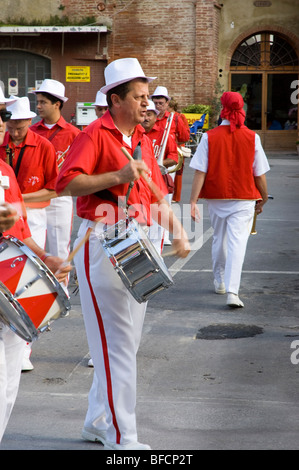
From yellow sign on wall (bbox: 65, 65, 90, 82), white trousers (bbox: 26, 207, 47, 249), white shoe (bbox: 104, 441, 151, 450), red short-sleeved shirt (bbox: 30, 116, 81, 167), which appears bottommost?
white shoe (bbox: 104, 441, 151, 450)

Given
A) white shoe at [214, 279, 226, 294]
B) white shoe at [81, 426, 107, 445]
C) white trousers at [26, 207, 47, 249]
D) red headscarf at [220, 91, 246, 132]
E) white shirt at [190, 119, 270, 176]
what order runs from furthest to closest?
white shoe at [214, 279, 226, 294]
white shirt at [190, 119, 270, 176]
red headscarf at [220, 91, 246, 132]
white trousers at [26, 207, 47, 249]
white shoe at [81, 426, 107, 445]

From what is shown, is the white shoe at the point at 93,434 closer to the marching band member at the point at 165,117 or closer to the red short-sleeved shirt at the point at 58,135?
the red short-sleeved shirt at the point at 58,135

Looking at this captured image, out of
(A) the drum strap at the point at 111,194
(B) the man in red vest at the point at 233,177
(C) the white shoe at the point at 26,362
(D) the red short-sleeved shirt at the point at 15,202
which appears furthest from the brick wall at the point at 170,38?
(D) the red short-sleeved shirt at the point at 15,202

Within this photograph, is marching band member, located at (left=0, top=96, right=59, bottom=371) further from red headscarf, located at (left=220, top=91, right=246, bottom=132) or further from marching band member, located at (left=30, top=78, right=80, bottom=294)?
red headscarf, located at (left=220, top=91, right=246, bottom=132)

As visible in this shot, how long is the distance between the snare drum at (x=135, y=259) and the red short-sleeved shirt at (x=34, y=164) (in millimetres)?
2737

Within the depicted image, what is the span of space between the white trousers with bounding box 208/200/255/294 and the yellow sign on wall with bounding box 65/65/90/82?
24.2 m

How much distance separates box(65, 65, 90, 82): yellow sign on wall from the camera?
106ft

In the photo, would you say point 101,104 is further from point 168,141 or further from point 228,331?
point 228,331

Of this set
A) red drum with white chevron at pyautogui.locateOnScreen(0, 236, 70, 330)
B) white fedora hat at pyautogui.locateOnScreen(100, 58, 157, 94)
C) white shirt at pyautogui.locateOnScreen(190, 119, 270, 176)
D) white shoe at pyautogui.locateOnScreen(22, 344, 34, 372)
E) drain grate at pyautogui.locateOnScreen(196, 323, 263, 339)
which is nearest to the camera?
red drum with white chevron at pyautogui.locateOnScreen(0, 236, 70, 330)

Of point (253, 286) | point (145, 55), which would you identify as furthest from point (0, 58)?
point (253, 286)

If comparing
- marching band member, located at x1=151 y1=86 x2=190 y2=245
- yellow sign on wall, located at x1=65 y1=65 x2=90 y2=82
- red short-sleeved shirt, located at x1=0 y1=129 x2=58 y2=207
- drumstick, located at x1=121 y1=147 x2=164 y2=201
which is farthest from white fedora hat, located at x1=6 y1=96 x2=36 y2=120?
yellow sign on wall, located at x1=65 y1=65 x2=90 y2=82

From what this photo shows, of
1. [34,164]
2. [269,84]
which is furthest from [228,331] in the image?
[269,84]

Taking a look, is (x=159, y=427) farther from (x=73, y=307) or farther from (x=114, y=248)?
(x=73, y=307)

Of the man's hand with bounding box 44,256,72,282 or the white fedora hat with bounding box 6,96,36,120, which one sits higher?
the white fedora hat with bounding box 6,96,36,120
